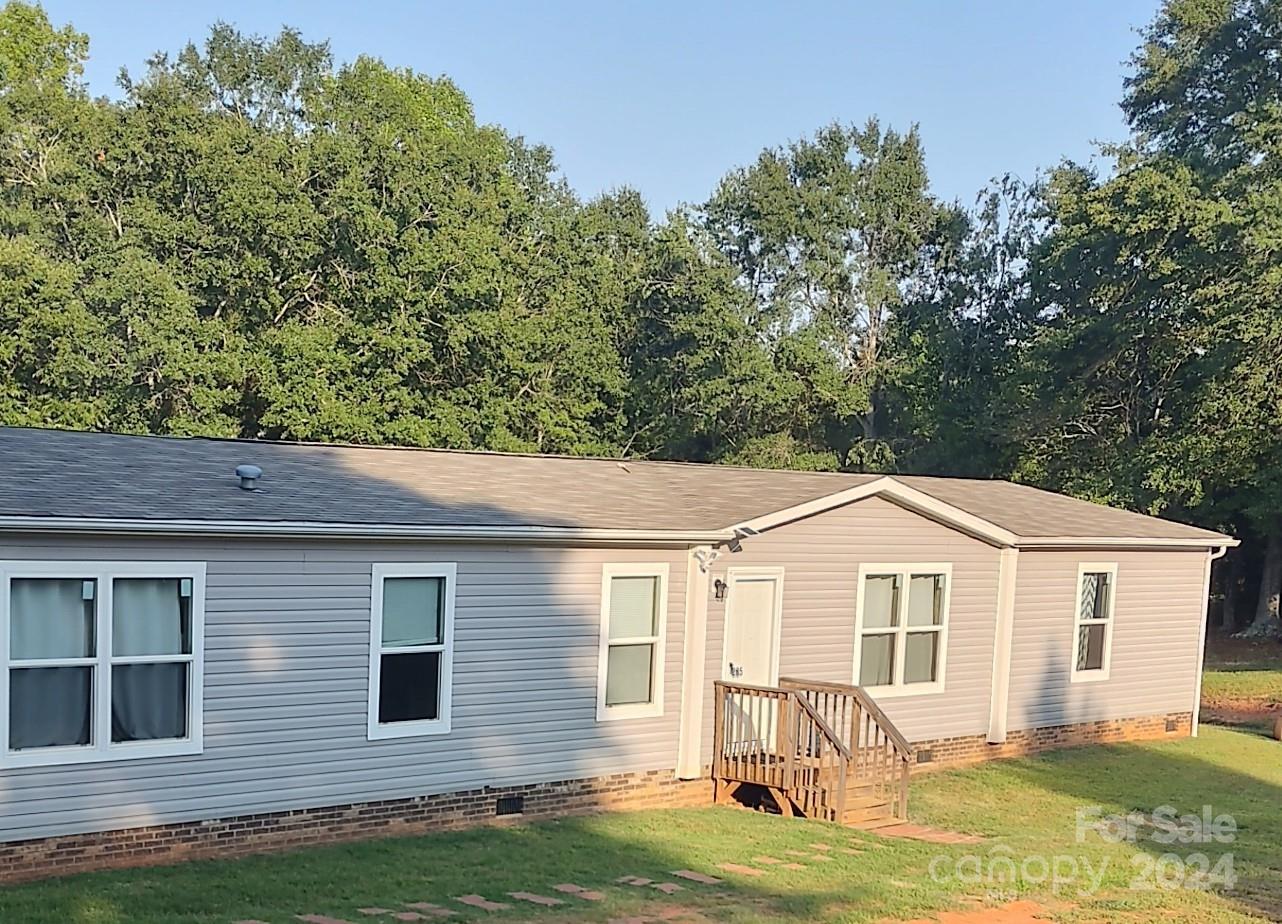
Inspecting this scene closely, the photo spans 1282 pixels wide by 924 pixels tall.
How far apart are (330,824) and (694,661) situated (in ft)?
12.8

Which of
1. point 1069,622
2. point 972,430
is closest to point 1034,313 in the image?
point 972,430

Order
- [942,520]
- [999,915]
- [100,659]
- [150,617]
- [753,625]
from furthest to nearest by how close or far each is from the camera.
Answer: [942,520], [753,625], [150,617], [100,659], [999,915]

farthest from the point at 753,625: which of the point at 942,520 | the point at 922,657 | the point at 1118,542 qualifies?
the point at 1118,542

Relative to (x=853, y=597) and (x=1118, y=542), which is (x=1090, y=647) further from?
(x=853, y=597)

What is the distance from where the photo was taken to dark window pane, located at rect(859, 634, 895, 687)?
48.1 feet

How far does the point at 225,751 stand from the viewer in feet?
33.4

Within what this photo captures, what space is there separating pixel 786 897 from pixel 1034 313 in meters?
31.3

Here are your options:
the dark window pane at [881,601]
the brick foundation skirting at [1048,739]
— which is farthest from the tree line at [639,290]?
the dark window pane at [881,601]

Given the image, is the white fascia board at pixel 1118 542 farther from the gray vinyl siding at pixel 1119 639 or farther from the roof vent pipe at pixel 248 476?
the roof vent pipe at pixel 248 476

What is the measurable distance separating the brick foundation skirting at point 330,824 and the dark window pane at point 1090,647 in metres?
6.44

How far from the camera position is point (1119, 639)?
56.9 ft

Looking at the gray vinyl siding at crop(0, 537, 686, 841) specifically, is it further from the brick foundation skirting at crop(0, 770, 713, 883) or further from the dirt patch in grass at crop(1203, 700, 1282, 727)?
the dirt patch in grass at crop(1203, 700, 1282, 727)

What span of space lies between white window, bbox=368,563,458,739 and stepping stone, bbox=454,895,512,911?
2370 mm

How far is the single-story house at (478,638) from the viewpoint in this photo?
9.59 metres
